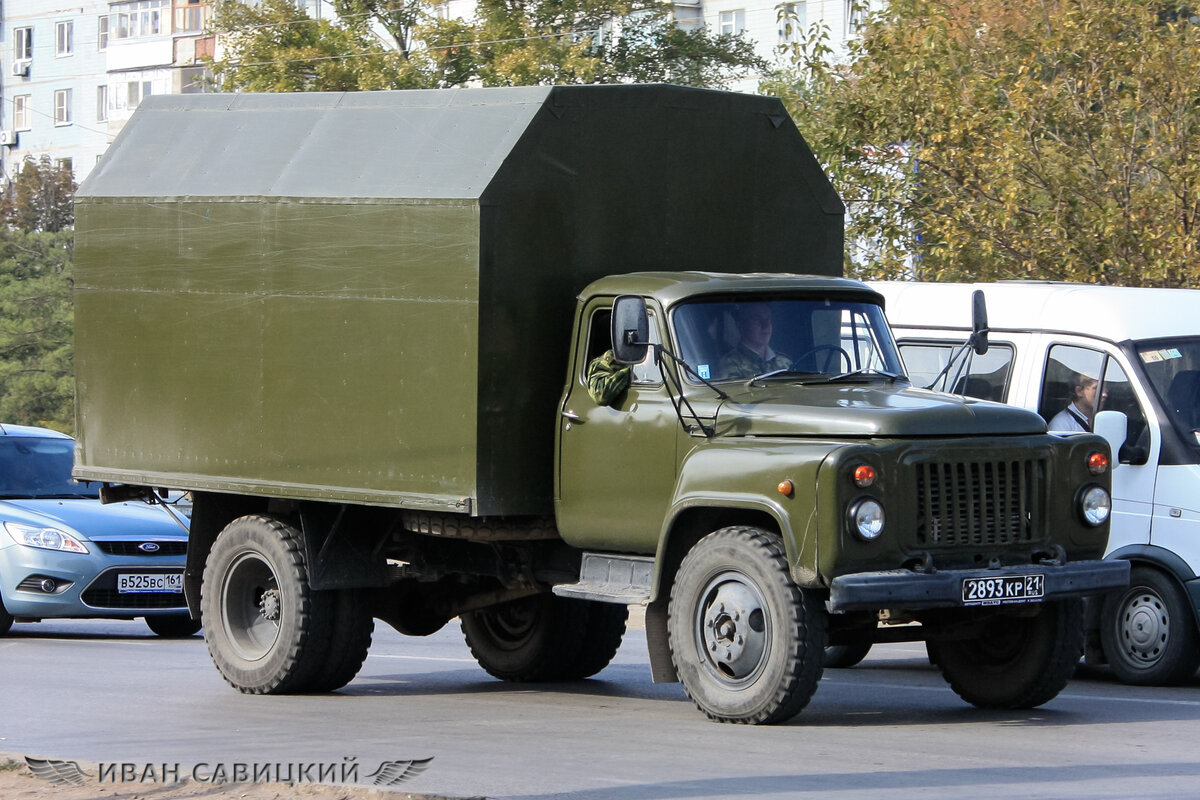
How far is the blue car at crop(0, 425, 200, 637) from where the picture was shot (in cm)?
1541

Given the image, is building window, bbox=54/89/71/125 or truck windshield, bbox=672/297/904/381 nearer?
truck windshield, bbox=672/297/904/381

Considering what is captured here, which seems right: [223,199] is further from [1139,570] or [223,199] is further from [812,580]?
[1139,570]

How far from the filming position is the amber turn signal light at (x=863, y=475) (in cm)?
920

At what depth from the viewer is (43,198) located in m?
68.4

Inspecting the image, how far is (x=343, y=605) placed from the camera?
1182cm

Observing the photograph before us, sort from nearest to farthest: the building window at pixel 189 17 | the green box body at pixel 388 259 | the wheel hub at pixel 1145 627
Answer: the green box body at pixel 388 259, the wheel hub at pixel 1145 627, the building window at pixel 189 17

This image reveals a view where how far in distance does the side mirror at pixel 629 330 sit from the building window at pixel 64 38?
2905 inches

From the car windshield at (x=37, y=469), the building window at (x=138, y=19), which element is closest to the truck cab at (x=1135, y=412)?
the car windshield at (x=37, y=469)

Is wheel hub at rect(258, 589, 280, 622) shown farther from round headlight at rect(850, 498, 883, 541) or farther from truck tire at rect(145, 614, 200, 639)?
truck tire at rect(145, 614, 200, 639)

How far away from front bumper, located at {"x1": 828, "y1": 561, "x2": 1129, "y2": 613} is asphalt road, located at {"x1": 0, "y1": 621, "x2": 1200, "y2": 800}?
2.15 feet

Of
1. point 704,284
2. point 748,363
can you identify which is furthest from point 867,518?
point 704,284

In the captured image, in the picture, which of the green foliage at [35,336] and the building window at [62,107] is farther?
the building window at [62,107]

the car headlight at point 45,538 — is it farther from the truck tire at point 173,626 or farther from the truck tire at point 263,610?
the truck tire at point 263,610

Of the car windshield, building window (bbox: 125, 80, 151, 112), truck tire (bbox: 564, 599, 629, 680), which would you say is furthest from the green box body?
building window (bbox: 125, 80, 151, 112)
